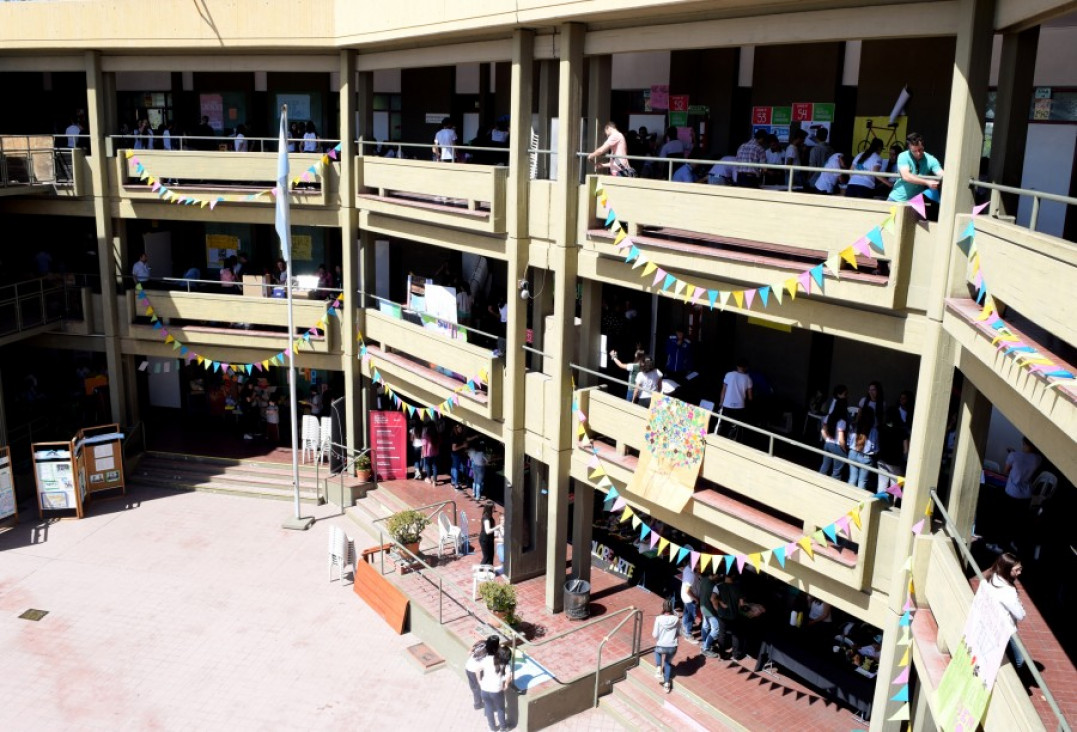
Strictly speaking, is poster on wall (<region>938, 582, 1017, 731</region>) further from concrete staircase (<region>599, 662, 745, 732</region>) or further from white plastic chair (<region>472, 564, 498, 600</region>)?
white plastic chair (<region>472, 564, 498, 600</region>)

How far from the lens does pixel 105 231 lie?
23703 millimetres

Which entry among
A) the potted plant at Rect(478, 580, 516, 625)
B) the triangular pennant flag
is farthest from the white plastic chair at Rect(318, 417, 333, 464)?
the triangular pennant flag

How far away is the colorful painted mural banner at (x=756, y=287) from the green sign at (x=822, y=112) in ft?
12.8

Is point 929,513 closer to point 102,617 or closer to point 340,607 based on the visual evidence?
point 340,607

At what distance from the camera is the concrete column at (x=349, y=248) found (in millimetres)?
22188

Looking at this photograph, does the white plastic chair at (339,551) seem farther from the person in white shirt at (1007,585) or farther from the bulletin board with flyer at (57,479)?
the person in white shirt at (1007,585)

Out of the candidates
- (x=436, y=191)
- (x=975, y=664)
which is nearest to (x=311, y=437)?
(x=436, y=191)

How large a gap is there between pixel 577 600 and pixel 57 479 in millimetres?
12908

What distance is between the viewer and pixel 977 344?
9.54m

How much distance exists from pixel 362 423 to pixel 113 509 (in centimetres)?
626

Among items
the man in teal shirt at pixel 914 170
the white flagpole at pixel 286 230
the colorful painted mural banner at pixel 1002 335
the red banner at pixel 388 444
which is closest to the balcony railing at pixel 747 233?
the man in teal shirt at pixel 914 170

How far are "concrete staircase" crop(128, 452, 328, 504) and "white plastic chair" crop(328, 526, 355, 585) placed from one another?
3.93 m

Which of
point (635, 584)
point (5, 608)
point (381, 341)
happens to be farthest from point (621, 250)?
point (5, 608)

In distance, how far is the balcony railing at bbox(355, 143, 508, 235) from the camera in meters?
17.7
